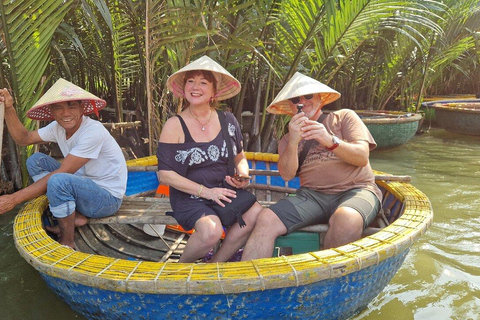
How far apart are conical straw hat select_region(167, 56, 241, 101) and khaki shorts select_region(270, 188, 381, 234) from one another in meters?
0.70

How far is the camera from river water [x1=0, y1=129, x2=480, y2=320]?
2.18 meters

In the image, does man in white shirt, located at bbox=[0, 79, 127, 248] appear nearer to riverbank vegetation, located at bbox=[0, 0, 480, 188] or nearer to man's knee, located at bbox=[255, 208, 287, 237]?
riverbank vegetation, located at bbox=[0, 0, 480, 188]

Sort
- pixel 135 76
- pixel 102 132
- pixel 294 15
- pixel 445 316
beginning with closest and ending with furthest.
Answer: pixel 445 316 → pixel 102 132 → pixel 294 15 → pixel 135 76

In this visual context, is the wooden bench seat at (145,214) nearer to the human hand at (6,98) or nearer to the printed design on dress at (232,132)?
the printed design on dress at (232,132)

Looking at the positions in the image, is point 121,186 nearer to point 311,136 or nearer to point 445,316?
point 311,136

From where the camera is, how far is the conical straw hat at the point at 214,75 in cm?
205

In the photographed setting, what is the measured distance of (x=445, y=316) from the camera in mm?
2158

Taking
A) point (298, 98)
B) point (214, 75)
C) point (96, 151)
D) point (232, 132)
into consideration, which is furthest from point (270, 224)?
point (96, 151)

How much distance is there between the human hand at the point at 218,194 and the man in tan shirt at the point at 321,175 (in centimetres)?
21

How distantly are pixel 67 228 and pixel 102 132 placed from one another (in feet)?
1.79

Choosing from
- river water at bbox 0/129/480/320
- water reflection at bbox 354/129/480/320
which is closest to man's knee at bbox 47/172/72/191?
river water at bbox 0/129/480/320

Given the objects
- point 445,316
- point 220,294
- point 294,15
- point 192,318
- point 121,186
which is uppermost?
point 294,15

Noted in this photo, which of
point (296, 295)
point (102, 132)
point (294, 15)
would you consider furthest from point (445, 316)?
point (294, 15)

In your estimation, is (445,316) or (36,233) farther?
(445,316)
